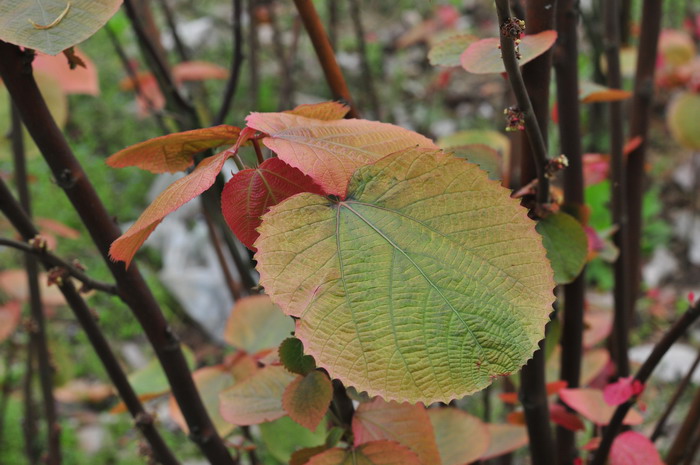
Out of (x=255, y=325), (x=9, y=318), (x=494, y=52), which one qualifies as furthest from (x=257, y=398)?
→ (x=9, y=318)

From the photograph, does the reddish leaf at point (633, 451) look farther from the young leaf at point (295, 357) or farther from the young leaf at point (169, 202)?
the young leaf at point (169, 202)

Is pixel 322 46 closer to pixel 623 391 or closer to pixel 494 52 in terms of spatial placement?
pixel 494 52

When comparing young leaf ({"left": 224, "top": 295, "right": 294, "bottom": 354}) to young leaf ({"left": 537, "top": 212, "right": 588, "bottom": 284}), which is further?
young leaf ({"left": 224, "top": 295, "right": 294, "bottom": 354})

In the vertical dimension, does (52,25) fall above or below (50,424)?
above

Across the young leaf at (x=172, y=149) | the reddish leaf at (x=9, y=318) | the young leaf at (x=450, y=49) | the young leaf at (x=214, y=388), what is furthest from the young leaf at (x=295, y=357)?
the reddish leaf at (x=9, y=318)

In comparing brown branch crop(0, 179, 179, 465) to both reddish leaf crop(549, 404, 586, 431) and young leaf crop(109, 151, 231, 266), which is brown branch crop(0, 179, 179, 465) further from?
reddish leaf crop(549, 404, 586, 431)

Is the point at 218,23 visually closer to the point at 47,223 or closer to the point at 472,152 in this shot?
the point at 47,223

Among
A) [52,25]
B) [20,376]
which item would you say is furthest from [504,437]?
[20,376]

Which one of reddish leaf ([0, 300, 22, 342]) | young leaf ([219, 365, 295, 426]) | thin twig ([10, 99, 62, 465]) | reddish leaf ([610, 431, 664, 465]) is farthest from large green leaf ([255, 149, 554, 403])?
reddish leaf ([0, 300, 22, 342])
